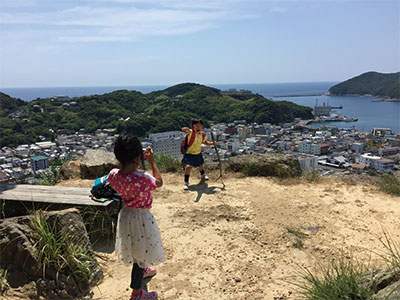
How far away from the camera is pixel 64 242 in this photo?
2723mm

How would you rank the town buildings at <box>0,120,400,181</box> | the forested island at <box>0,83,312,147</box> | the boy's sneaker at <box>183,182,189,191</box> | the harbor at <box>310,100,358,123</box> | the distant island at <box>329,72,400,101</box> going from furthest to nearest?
the distant island at <box>329,72,400,101</box>
the harbor at <box>310,100,358,123</box>
the forested island at <box>0,83,312,147</box>
the town buildings at <box>0,120,400,181</box>
the boy's sneaker at <box>183,182,189,191</box>

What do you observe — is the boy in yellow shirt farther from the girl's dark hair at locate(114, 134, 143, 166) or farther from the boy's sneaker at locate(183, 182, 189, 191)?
the girl's dark hair at locate(114, 134, 143, 166)

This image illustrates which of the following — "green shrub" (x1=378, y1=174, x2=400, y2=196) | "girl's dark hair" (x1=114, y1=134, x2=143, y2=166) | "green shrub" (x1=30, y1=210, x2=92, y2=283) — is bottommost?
"green shrub" (x1=378, y1=174, x2=400, y2=196)

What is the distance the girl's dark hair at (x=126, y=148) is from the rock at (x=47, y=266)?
3.58 feet

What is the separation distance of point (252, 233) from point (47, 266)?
2.47 meters

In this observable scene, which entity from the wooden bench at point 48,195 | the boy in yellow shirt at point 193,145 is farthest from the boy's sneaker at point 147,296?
Result: the boy in yellow shirt at point 193,145

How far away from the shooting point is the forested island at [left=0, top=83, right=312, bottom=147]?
121ft

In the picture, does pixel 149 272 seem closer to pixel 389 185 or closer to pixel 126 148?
pixel 126 148

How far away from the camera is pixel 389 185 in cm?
545

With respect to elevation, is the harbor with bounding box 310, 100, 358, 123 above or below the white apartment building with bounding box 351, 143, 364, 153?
above

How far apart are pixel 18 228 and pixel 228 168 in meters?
4.89

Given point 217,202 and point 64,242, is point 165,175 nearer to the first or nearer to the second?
point 217,202

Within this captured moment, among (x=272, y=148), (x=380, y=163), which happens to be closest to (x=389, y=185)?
(x=380, y=163)

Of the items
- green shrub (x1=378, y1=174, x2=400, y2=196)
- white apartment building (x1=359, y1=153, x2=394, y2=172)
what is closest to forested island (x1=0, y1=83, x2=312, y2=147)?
white apartment building (x1=359, y1=153, x2=394, y2=172)
